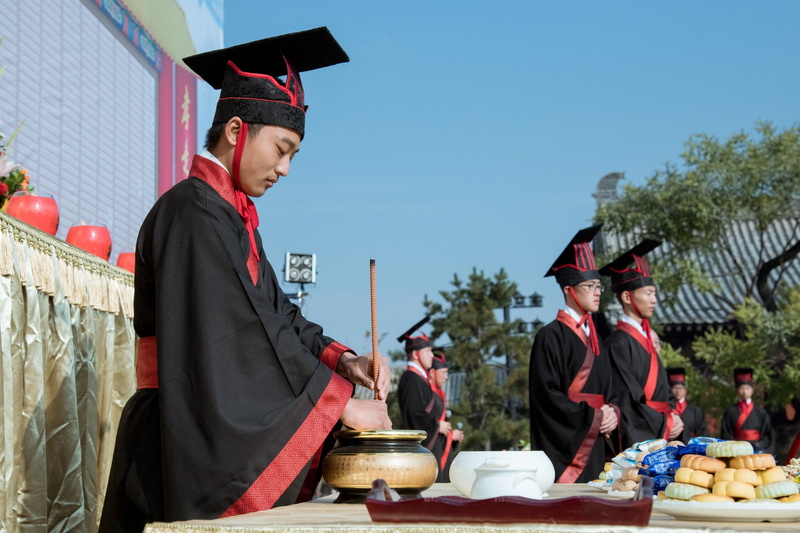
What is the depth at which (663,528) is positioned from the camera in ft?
4.09

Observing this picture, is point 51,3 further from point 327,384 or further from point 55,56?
point 327,384

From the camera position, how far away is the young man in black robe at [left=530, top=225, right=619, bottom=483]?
5508mm

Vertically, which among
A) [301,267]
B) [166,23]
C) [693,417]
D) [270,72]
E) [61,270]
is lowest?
[693,417]

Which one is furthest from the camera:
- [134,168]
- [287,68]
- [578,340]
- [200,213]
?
[134,168]

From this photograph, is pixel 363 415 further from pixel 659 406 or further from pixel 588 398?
pixel 659 406

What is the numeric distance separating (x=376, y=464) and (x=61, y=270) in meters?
2.45

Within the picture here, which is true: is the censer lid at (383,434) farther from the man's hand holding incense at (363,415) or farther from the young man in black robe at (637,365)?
the young man in black robe at (637,365)

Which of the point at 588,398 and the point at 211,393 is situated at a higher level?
the point at 211,393

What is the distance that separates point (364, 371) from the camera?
7.45 ft

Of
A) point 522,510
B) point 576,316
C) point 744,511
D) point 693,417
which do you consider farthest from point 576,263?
point 693,417

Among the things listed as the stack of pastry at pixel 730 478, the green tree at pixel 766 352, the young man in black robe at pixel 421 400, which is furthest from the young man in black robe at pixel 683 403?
the stack of pastry at pixel 730 478

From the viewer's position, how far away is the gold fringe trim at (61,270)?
10.8 feet

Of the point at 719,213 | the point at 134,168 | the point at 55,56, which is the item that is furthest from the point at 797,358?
the point at 55,56

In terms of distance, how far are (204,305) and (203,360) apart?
13 centimetres
